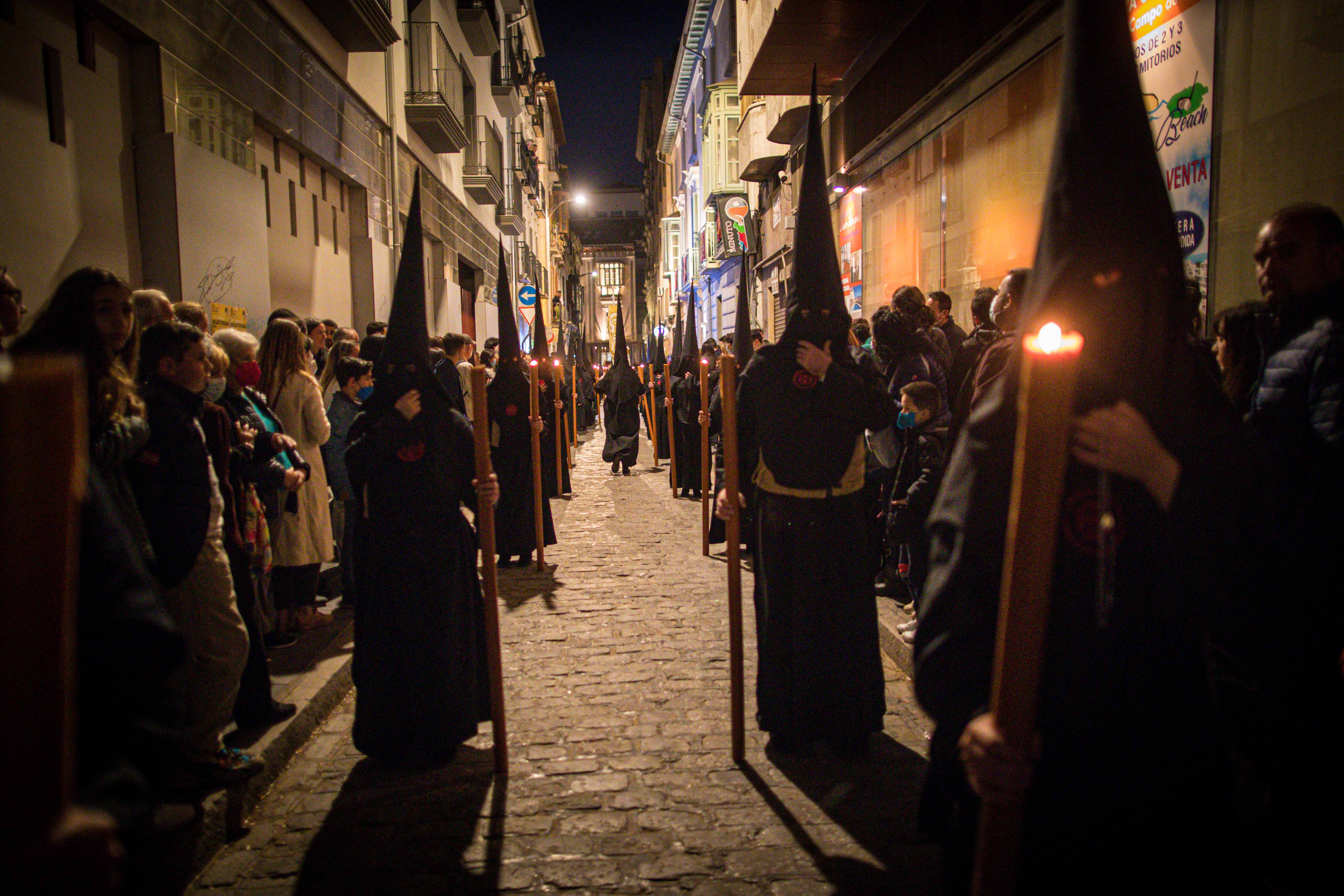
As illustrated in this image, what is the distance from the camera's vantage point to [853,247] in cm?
1473

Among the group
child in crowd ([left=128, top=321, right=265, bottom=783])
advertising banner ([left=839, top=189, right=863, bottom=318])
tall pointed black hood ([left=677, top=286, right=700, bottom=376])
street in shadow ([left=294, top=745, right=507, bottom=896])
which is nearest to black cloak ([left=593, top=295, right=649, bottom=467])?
tall pointed black hood ([left=677, top=286, right=700, bottom=376])

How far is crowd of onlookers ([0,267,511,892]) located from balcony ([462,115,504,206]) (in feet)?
52.6

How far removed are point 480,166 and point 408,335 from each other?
19.5 metres

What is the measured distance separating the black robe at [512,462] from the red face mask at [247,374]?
12.0ft

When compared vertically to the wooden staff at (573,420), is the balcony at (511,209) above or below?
above

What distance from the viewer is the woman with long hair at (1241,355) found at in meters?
3.38

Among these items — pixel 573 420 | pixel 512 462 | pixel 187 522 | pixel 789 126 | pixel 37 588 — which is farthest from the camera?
pixel 789 126

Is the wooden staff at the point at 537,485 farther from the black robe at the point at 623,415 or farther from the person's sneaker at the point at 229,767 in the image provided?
the black robe at the point at 623,415

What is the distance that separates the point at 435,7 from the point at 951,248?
41.1ft

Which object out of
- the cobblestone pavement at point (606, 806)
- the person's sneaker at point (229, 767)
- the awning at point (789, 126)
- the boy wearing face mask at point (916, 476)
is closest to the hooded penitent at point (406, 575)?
the cobblestone pavement at point (606, 806)

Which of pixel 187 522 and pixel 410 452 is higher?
pixel 410 452

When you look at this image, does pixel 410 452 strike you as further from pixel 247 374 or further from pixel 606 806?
pixel 606 806

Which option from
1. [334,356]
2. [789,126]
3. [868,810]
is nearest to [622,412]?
[789,126]

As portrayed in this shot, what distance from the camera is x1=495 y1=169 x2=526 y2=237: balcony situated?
1060 inches
